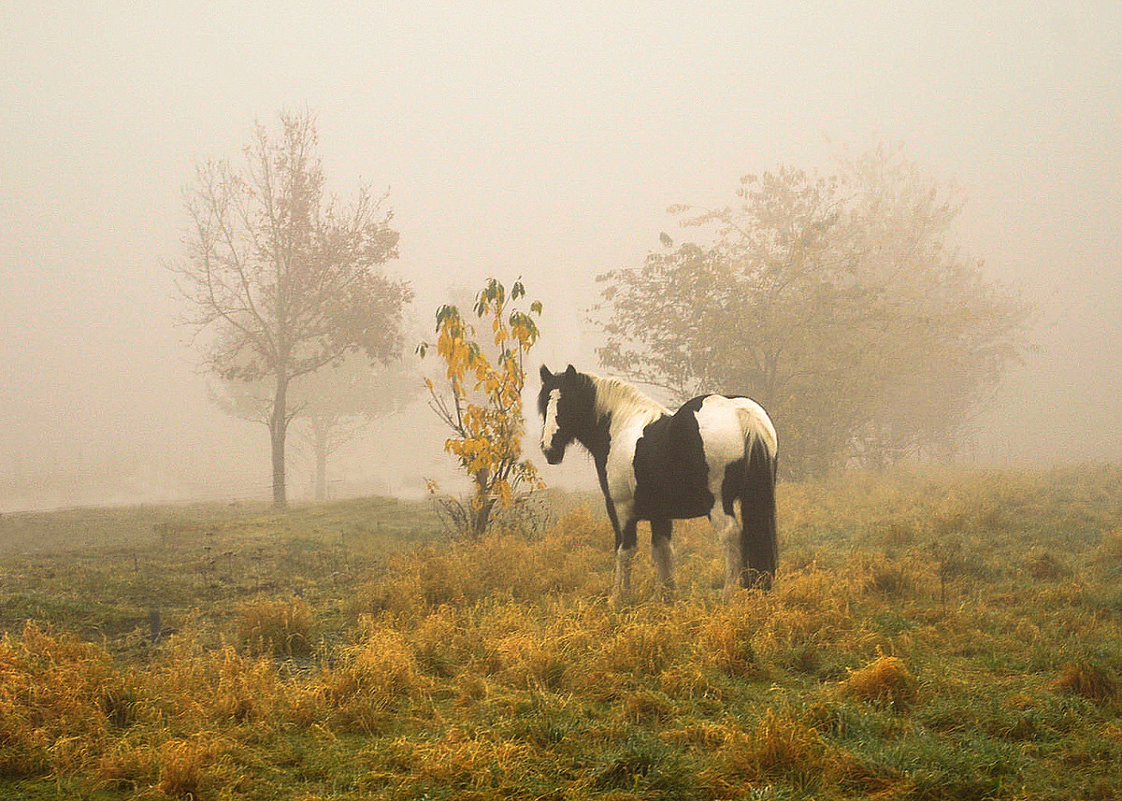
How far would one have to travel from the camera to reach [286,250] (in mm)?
23031

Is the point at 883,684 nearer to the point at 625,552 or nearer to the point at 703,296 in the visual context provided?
the point at 625,552

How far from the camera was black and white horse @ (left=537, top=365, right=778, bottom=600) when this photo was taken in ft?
24.2

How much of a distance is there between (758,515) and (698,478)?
0.69 m

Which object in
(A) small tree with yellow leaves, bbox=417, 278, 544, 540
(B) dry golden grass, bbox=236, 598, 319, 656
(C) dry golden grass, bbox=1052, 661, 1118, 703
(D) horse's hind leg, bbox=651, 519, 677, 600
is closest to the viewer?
(C) dry golden grass, bbox=1052, 661, 1118, 703

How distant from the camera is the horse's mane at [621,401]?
27.3ft

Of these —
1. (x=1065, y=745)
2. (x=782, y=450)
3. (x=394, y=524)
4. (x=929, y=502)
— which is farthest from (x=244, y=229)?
(x=1065, y=745)

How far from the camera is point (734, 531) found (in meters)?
7.38

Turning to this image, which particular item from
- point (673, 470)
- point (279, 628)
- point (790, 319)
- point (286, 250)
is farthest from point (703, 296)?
point (279, 628)

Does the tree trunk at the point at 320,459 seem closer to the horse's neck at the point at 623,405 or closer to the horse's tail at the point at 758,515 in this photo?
the horse's neck at the point at 623,405

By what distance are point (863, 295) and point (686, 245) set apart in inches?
214

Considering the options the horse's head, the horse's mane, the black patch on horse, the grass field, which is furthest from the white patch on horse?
the grass field

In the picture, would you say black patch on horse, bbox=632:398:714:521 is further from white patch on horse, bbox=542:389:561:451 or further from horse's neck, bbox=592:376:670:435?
white patch on horse, bbox=542:389:561:451

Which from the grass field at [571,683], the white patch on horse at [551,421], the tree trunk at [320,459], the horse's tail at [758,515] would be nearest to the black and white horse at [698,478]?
the horse's tail at [758,515]

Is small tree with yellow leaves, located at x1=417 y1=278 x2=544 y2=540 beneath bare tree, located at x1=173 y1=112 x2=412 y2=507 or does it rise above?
beneath
